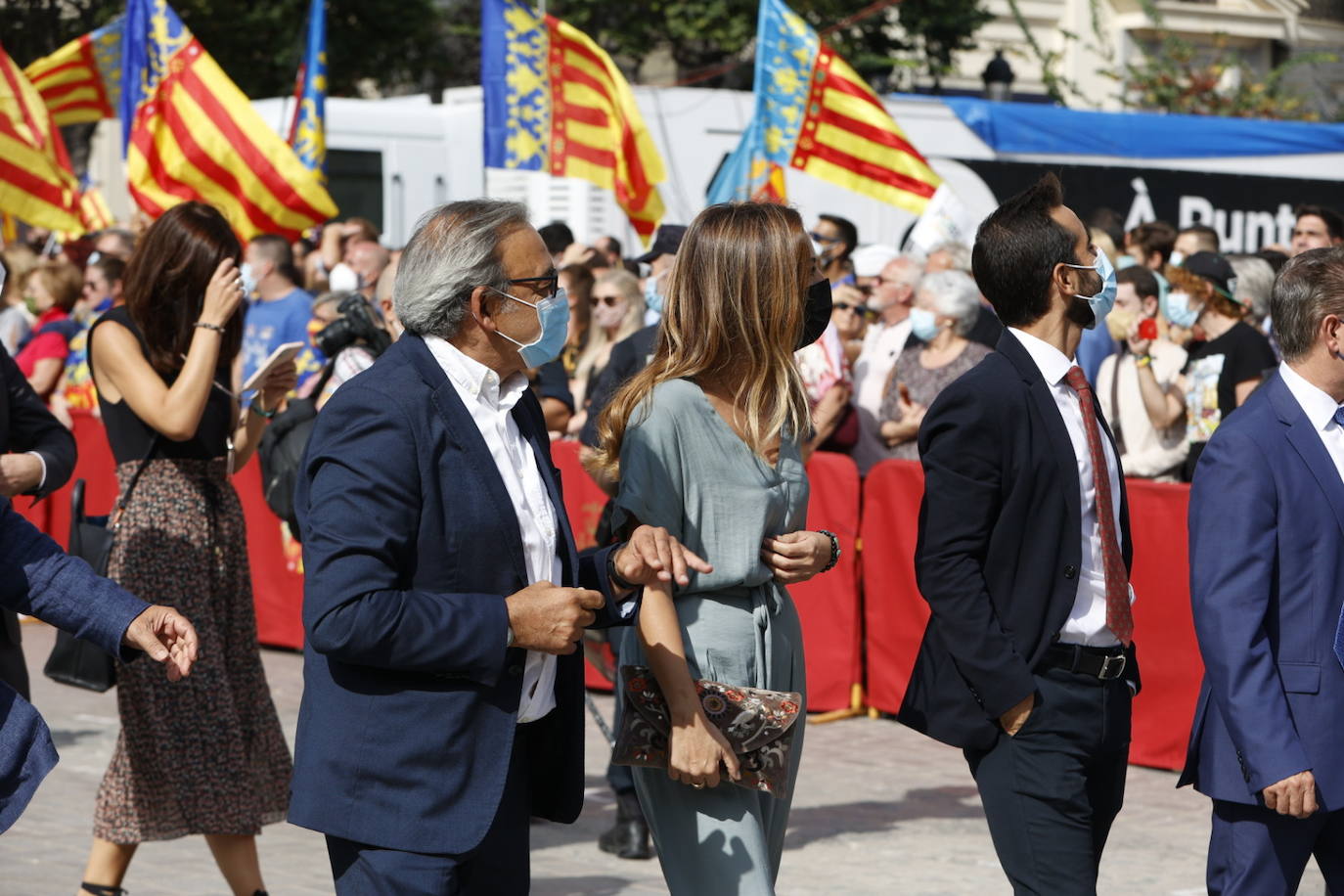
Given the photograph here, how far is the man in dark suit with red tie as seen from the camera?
A: 3912mm

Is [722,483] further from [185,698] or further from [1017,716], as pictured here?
[185,698]

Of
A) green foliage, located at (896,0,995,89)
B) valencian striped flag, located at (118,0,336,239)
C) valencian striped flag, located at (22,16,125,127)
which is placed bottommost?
valencian striped flag, located at (118,0,336,239)

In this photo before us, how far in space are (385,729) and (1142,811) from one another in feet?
14.6

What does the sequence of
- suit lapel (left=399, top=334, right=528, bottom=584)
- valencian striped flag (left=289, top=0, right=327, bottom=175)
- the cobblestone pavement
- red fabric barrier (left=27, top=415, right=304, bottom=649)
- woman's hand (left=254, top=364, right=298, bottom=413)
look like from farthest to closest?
valencian striped flag (left=289, top=0, right=327, bottom=175), red fabric barrier (left=27, top=415, right=304, bottom=649), the cobblestone pavement, woman's hand (left=254, top=364, right=298, bottom=413), suit lapel (left=399, top=334, right=528, bottom=584)

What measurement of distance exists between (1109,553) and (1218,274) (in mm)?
5082

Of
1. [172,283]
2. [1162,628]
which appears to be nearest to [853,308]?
[1162,628]

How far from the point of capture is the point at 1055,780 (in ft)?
12.8

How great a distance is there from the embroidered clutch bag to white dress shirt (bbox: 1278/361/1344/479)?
4.15 ft

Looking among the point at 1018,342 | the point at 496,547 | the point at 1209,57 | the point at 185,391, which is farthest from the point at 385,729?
the point at 1209,57

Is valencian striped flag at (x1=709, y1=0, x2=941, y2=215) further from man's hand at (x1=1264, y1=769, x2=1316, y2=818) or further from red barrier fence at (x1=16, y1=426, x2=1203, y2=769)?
man's hand at (x1=1264, y1=769, x2=1316, y2=818)

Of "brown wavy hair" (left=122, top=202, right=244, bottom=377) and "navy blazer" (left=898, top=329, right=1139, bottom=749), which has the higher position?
"brown wavy hair" (left=122, top=202, right=244, bottom=377)

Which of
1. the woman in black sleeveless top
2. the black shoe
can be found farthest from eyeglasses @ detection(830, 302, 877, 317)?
the woman in black sleeveless top

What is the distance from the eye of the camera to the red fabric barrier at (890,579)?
8.41 m

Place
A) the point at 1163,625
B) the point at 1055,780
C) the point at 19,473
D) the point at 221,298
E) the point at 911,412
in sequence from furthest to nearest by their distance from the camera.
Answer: the point at 911,412 < the point at 1163,625 < the point at 221,298 < the point at 19,473 < the point at 1055,780
